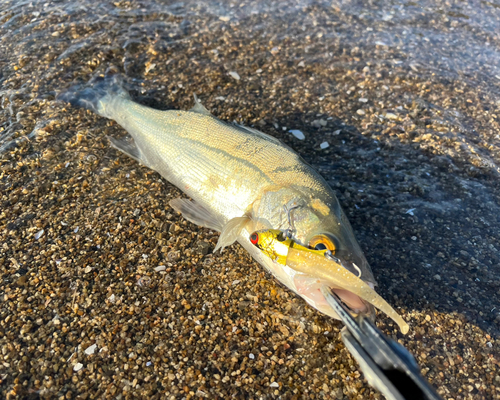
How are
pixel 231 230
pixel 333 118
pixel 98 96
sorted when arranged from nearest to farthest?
pixel 231 230, pixel 98 96, pixel 333 118

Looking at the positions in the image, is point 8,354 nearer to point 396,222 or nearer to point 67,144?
point 67,144

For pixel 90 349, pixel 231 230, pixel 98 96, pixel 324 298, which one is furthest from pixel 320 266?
pixel 98 96

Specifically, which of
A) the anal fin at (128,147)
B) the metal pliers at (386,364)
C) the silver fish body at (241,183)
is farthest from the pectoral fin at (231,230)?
the anal fin at (128,147)

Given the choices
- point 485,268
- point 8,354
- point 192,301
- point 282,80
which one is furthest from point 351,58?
point 8,354

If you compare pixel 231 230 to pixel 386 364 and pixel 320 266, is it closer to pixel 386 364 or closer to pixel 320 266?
pixel 320 266

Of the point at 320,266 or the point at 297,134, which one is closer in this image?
the point at 320,266

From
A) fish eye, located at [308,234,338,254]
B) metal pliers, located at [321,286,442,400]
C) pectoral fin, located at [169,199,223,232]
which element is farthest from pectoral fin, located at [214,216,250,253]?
metal pliers, located at [321,286,442,400]

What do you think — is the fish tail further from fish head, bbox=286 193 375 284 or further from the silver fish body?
fish head, bbox=286 193 375 284
